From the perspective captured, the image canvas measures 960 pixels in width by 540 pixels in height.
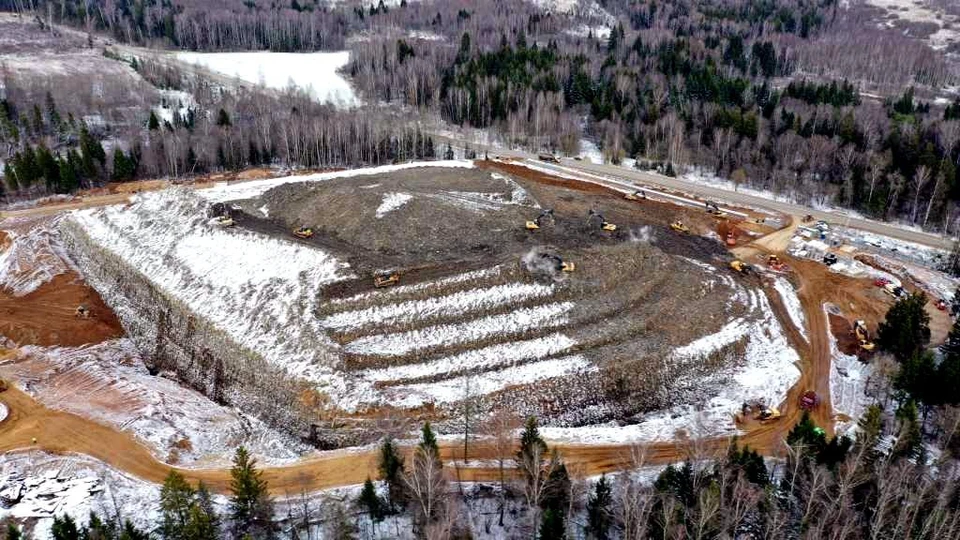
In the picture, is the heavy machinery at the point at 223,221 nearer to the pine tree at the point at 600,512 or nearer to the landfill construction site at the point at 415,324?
the landfill construction site at the point at 415,324

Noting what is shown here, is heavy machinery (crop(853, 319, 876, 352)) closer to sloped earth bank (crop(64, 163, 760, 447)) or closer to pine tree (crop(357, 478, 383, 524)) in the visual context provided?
sloped earth bank (crop(64, 163, 760, 447))

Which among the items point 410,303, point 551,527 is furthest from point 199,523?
point 410,303

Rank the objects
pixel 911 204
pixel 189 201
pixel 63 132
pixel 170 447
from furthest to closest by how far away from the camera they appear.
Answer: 1. pixel 63 132
2. pixel 911 204
3. pixel 189 201
4. pixel 170 447

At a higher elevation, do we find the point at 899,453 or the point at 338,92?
the point at 338,92

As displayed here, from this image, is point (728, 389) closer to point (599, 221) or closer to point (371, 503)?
point (599, 221)

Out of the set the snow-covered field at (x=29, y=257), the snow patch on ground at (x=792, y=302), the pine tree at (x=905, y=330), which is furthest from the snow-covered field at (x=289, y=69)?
the pine tree at (x=905, y=330)

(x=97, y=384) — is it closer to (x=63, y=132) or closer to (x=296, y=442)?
(x=296, y=442)

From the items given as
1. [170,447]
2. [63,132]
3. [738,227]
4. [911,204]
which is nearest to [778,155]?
[911,204]
